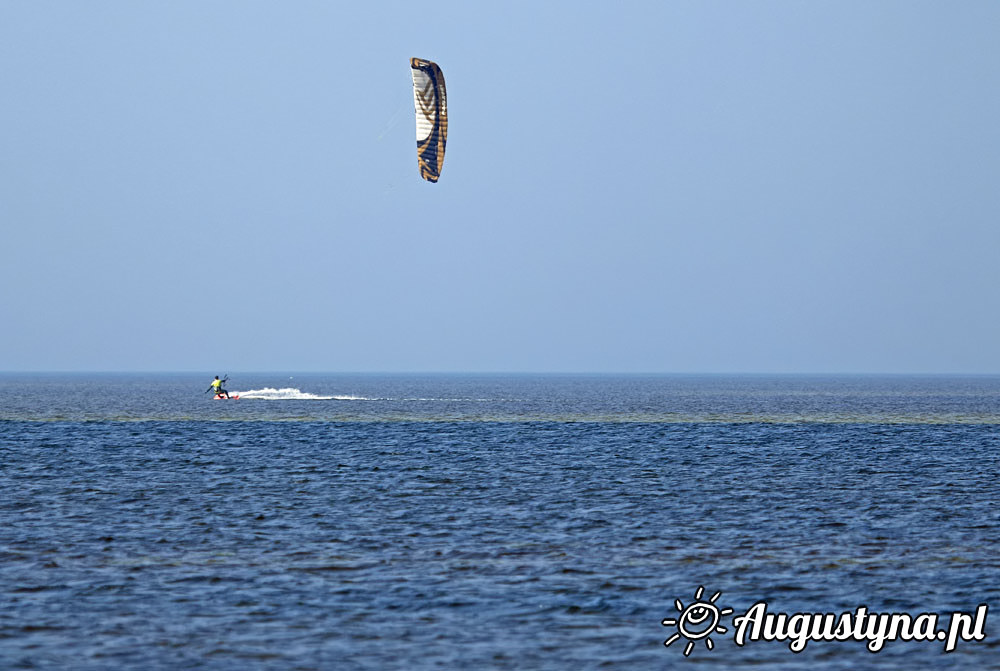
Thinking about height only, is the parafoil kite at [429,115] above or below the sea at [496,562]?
above

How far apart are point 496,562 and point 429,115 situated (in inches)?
1868

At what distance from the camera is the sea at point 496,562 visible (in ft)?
64.9

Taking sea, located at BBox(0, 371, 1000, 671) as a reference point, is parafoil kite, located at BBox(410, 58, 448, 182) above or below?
above

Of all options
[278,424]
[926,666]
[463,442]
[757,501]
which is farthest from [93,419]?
[926,666]

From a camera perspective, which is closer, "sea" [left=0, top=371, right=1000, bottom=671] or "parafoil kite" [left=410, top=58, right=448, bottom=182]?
"sea" [left=0, top=371, right=1000, bottom=671]

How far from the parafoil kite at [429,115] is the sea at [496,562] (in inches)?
765

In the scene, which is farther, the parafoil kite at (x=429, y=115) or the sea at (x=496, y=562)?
the parafoil kite at (x=429, y=115)

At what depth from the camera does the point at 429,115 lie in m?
71.0

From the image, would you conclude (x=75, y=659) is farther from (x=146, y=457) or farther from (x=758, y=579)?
(x=146, y=457)

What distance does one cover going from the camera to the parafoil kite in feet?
231

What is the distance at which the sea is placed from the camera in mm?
19781

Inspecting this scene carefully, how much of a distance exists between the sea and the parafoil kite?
19431mm

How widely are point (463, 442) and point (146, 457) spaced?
20.2m

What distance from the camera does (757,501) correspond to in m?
40.5
